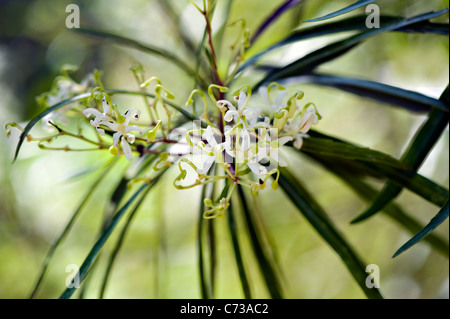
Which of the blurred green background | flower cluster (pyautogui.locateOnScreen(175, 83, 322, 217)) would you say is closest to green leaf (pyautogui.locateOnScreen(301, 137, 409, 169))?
flower cluster (pyautogui.locateOnScreen(175, 83, 322, 217))

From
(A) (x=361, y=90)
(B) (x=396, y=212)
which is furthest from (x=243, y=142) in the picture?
(B) (x=396, y=212)

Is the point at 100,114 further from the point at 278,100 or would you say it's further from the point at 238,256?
the point at 238,256

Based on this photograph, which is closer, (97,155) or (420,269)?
(97,155)

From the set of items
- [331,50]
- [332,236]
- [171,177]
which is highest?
[331,50]

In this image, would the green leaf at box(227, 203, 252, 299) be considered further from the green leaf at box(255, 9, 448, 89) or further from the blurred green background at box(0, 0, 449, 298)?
the blurred green background at box(0, 0, 449, 298)

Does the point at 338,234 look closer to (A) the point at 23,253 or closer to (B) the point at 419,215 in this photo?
(B) the point at 419,215

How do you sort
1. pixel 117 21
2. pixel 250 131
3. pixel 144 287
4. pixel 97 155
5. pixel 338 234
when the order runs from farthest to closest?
pixel 144 287
pixel 117 21
pixel 97 155
pixel 338 234
pixel 250 131
